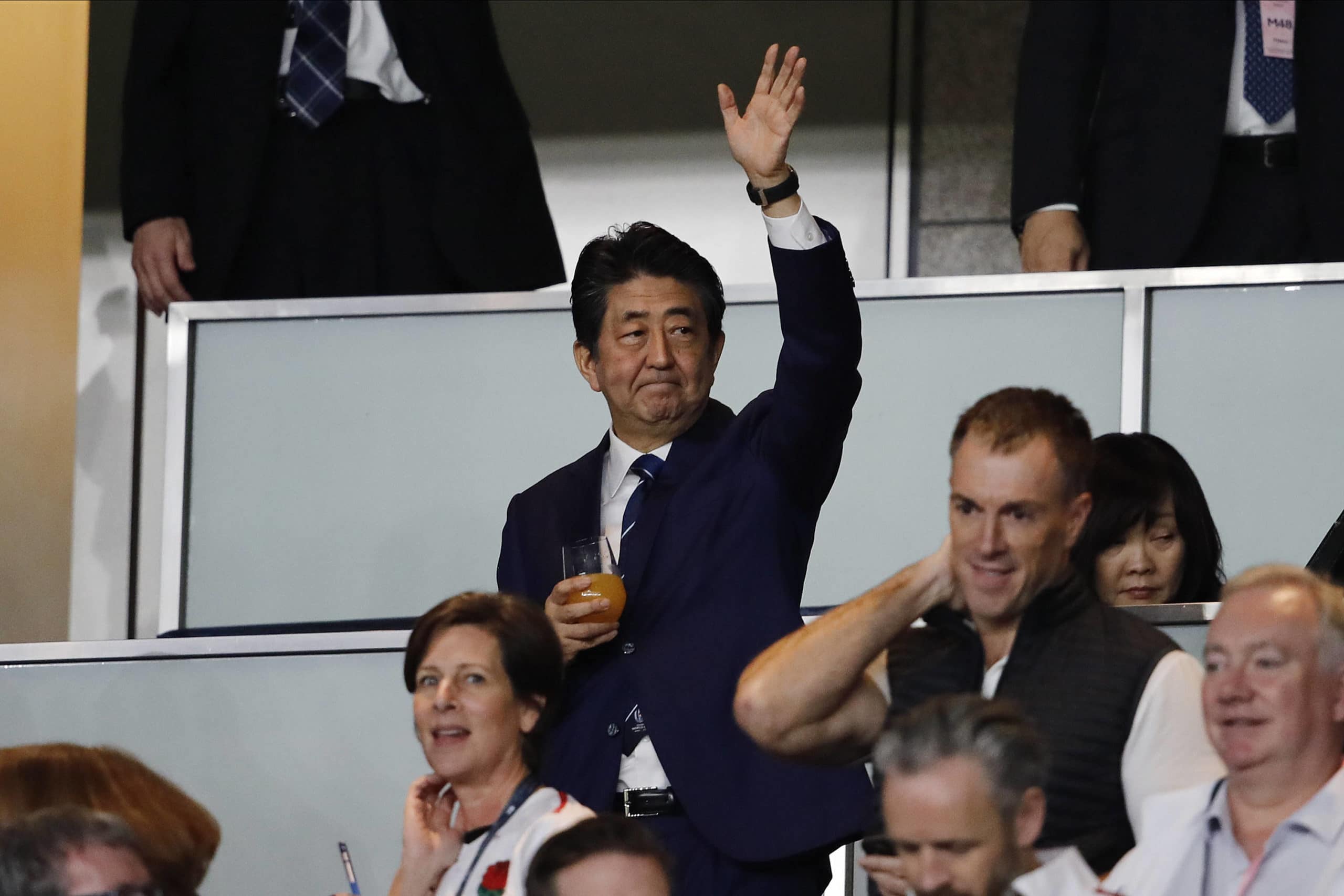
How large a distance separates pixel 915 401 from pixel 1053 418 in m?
1.71

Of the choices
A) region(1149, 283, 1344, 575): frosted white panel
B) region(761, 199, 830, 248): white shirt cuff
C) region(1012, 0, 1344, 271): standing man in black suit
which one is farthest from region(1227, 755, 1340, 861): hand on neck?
region(1012, 0, 1344, 271): standing man in black suit

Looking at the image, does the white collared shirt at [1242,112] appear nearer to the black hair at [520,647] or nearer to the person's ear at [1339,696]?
the black hair at [520,647]

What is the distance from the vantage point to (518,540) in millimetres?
3047

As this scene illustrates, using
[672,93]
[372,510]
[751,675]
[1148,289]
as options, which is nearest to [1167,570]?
[1148,289]

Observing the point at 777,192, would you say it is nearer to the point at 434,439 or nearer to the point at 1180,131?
the point at 1180,131

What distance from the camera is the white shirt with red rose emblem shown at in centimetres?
251

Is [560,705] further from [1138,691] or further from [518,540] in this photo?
[1138,691]

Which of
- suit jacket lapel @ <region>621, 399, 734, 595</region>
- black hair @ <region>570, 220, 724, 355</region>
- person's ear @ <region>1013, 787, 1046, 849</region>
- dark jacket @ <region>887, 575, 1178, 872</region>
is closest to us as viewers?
person's ear @ <region>1013, 787, 1046, 849</region>

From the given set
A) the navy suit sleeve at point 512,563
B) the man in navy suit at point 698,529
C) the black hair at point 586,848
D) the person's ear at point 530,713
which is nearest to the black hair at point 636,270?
the man in navy suit at point 698,529

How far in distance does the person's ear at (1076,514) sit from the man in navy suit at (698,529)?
1.57 ft

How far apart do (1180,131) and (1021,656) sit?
1938mm

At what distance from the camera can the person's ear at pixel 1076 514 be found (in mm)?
2348

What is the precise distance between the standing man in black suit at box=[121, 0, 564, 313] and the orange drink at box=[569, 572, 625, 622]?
1.69 meters

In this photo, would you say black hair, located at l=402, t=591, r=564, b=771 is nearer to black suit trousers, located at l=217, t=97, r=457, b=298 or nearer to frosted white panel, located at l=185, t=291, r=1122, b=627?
frosted white panel, located at l=185, t=291, r=1122, b=627
